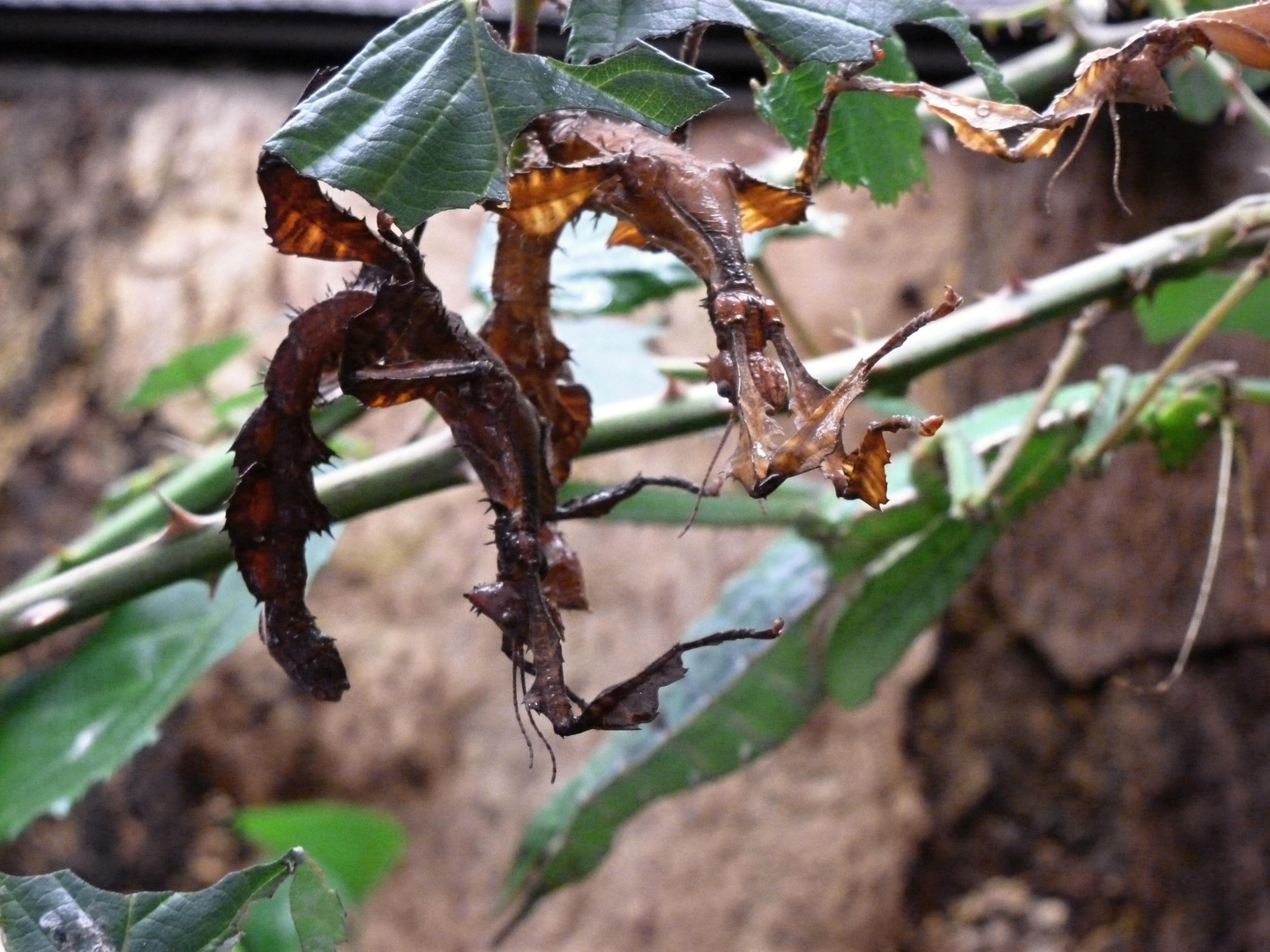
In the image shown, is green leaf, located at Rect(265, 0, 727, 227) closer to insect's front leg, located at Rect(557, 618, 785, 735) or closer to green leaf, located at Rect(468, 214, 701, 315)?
insect's front leg, located at Rect(557, 618, 785, 735)

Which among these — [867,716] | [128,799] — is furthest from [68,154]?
[867,716]

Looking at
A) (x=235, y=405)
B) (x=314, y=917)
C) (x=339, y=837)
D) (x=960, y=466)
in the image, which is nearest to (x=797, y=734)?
(x=339, y=837)

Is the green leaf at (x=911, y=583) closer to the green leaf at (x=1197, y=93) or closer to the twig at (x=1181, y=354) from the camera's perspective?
the twig at (x=1181, y=354)

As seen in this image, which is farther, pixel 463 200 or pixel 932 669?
pixel 932 669

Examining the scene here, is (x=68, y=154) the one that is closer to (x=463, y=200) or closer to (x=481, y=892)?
(x=481, y=892)

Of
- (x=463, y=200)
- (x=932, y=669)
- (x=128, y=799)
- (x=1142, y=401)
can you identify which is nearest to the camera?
(x=463, y=200)

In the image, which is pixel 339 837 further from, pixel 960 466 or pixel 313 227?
pixel 313 227

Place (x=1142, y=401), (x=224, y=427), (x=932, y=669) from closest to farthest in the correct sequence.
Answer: (x=1142, y=401), (x=224, y=427), (x=932, y=669)

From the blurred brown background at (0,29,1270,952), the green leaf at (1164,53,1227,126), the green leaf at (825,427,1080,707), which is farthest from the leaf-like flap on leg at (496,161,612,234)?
the blurred brown background at (0,29,1270,952)

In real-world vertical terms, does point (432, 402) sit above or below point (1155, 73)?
below
